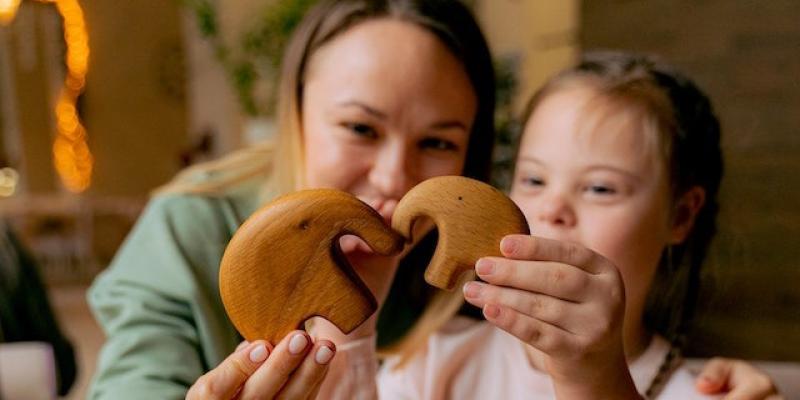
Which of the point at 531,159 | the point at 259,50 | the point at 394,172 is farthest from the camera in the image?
the point at 259,50

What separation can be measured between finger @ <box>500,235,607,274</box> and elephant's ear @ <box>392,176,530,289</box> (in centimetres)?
1

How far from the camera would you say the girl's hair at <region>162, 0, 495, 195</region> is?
77 cm

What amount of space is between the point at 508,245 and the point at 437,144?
→ 27cm

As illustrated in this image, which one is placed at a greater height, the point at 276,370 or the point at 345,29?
the point at 345,29

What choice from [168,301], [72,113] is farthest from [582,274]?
[72,113]

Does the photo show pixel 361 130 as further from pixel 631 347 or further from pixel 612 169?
pixel 631 347

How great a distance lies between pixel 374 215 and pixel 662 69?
1.79 feet

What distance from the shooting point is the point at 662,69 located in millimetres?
851

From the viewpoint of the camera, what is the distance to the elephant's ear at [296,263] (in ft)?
1.52

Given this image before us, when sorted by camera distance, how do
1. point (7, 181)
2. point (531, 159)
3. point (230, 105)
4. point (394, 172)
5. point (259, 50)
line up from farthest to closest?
point (7, 181)
point (230, 105)
point (259, 50)
point (531, 159)
point (394, 172)

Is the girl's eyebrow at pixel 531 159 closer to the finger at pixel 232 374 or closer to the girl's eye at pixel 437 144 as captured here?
the girl's eye at pixel 437 144

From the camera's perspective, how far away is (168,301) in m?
0.76

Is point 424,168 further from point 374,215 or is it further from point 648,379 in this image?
point 648,379

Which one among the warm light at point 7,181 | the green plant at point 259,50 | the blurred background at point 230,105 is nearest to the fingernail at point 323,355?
the blurred background at point 230,105
